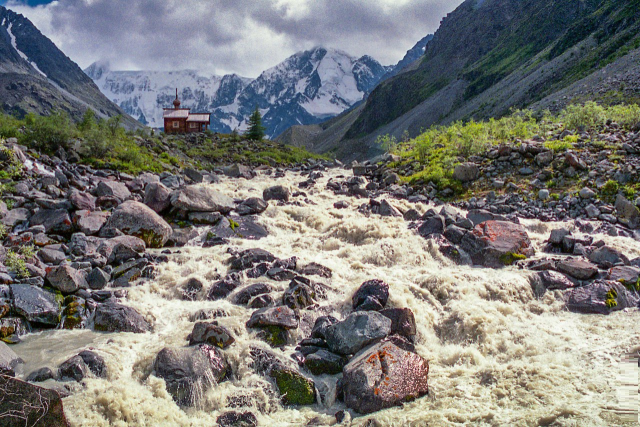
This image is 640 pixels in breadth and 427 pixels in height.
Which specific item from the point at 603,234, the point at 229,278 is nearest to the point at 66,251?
the point at 229,278

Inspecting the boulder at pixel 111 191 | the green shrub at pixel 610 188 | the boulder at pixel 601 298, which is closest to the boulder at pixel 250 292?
the boulder at pixel 601 298

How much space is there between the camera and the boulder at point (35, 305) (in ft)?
29.1

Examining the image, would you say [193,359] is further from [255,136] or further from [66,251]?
[255,136]

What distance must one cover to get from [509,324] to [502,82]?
105 meters

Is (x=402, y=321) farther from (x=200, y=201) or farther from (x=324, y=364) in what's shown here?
(x=200, y=201)

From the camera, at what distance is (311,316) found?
31.6 ft

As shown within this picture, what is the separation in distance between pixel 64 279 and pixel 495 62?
136800 millimetres

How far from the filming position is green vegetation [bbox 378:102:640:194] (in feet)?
67.5

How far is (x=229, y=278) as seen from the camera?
1135 cm

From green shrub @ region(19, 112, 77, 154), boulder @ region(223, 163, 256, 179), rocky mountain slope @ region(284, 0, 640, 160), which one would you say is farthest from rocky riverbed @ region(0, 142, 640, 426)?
rocky mountain slope @ region(284, 0, 640, 160)

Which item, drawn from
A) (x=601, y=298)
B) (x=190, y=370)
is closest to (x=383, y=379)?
(x=190, y=370)

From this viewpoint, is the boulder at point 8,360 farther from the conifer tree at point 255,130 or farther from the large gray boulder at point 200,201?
the conifer tree at point 255,130

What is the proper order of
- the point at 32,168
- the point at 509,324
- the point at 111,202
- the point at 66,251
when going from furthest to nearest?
the point at 32,168 → the point at 111,202 → the point at 66,251 → the point at 509,324

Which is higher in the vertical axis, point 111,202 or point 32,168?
point 32,168
